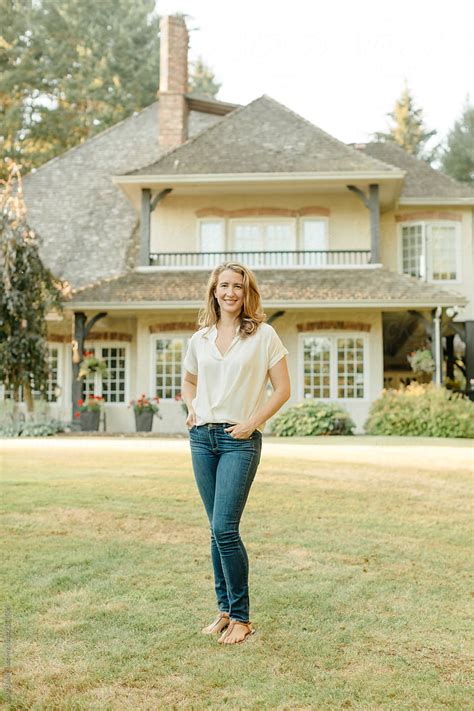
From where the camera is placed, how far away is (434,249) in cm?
2086

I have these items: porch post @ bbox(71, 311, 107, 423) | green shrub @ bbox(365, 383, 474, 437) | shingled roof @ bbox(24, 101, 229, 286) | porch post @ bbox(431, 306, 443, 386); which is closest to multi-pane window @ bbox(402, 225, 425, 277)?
porch post @ bbox(431, 306, 443, 386)

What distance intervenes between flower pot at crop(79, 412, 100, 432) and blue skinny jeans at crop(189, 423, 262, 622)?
13.6 meters

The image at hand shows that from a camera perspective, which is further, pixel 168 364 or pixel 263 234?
pixel 263 234

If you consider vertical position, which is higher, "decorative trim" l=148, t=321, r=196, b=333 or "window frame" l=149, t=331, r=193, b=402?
"decorative trim" l=148, t=321, r=196, b=333

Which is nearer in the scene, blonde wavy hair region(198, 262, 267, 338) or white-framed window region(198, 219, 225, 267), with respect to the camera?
blonde wavy hair region(198, 262, 267, 338)

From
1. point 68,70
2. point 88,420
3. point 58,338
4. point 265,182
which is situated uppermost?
point 68,70

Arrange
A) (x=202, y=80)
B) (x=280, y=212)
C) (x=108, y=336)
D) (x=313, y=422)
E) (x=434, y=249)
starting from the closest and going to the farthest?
(x=313, y=422) < (x=108, y=336) < (x=280, y=212) < (x=434, y=249) < (x=202, y=80)

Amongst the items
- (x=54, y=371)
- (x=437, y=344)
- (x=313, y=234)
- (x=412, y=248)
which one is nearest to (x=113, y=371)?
(x=54, y=371)

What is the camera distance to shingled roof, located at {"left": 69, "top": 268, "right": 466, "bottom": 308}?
17078 mm

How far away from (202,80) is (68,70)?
11.8 metres

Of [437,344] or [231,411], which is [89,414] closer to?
[437,344]

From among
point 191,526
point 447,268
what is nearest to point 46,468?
point 191,526

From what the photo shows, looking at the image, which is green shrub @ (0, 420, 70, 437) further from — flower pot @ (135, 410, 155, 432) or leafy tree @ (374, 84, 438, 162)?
leafy tree @ (374, 84, 438, 162)

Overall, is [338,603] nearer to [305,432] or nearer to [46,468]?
[46,468]
